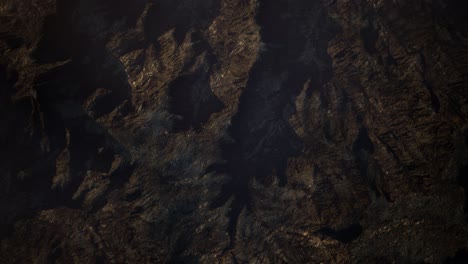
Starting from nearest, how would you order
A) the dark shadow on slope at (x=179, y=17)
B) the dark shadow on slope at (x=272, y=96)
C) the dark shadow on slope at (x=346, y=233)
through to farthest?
the dark shadow on slope at (x=346, y=233)
the dark shadow on slope at (x=272, y=96)
the dark shadow on slope at (x=179, y=17)

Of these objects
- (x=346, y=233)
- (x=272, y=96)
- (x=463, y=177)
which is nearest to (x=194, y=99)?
(x=272, y=96)

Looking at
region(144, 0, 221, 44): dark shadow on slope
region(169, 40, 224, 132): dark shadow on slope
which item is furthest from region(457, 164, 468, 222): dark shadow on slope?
region(144, 0, 221, 44): dark shadow on slope

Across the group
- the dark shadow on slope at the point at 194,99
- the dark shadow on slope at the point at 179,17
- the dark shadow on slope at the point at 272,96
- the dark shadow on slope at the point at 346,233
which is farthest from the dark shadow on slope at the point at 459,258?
the dark shadow on slope at the point at 179,17

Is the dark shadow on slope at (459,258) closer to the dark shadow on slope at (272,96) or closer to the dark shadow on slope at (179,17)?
the dark shadow on slope at (272,96)

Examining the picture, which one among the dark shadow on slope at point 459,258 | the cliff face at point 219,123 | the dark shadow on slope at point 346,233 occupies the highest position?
the cliff face at point 219,123

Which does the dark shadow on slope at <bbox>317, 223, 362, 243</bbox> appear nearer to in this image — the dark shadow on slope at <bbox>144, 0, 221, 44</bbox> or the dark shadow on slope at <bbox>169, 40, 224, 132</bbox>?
the dark shadow on slope at <bbox>169, 40, 224, 132</bbox>

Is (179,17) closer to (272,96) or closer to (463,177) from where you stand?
(272,96)
